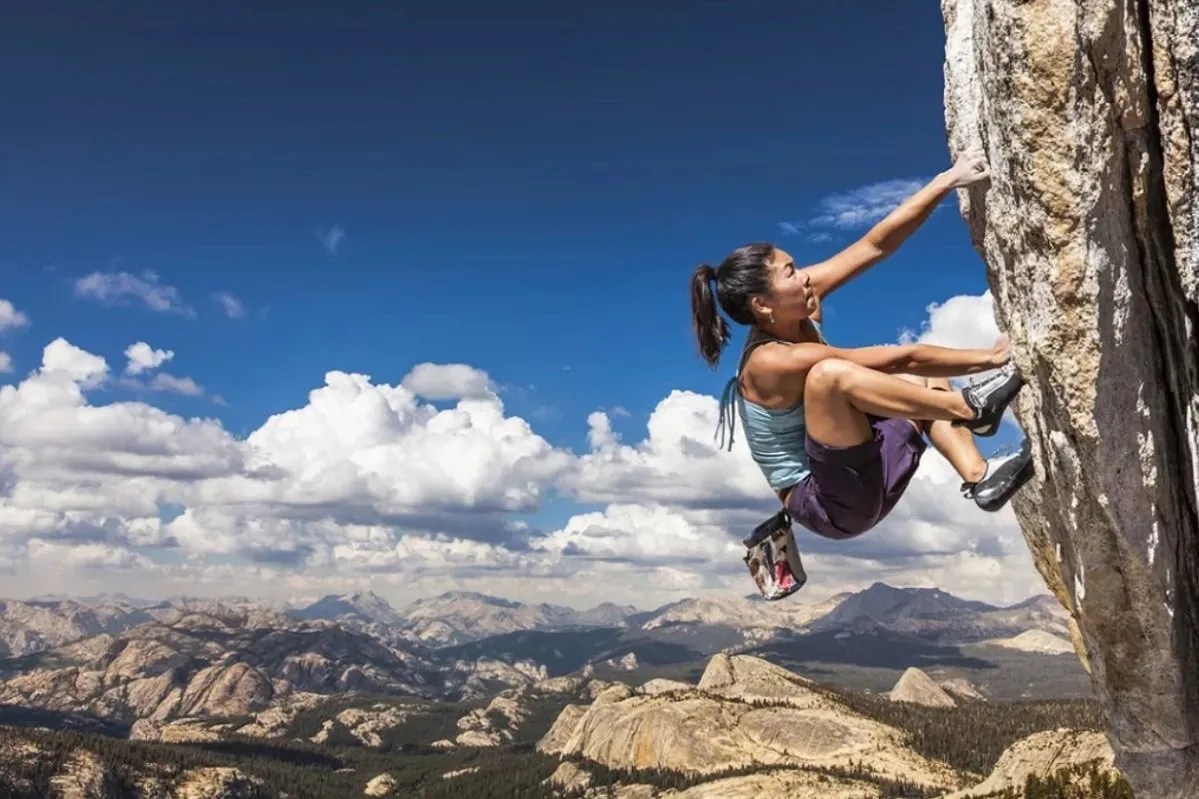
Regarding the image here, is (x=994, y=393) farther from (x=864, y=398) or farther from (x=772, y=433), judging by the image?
(x=772, y=433)

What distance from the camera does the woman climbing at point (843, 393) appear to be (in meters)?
6.96

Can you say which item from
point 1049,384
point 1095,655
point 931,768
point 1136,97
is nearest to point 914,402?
point 1049,384

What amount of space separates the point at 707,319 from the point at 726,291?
1.69 ft

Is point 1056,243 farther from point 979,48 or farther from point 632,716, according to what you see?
point 632,716

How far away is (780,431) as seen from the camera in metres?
8.27

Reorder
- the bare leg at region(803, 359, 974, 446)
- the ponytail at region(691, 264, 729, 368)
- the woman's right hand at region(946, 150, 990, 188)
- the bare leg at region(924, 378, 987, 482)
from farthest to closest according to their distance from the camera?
the ponytail at region(691, 264, 729, 368) < the bare leg at region(924, 378, 987, 482) < the woman's right hand at region(946, 150, 990, 188) < the bare leg at region(803, 359, 974, 446)

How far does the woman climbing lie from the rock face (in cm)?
40

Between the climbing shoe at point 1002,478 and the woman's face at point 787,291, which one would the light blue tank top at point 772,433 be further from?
the climbing shoe at point 1002,478

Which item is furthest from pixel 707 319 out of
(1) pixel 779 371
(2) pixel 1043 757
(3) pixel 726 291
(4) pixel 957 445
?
(2) pixel 1043 757

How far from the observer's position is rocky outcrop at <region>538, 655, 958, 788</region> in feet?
444

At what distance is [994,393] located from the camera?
22.7ft

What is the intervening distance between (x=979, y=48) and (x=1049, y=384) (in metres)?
2.71

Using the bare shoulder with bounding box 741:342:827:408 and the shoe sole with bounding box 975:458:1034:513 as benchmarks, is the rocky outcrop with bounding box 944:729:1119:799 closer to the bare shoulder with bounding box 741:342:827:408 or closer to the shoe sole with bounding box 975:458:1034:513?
the shoe sole with bounding box 975:458:1034:513

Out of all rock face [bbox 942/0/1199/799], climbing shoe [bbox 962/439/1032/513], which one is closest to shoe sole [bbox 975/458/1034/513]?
climbing shoe [bbox 962/439/1032/513]
